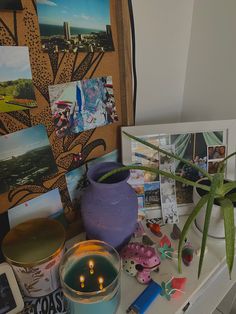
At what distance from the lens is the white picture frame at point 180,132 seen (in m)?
0.70

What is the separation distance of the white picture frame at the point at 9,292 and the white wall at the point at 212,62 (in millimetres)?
723

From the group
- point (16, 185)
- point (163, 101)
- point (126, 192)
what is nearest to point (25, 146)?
point (16, 185)

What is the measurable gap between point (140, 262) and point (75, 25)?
52 cm

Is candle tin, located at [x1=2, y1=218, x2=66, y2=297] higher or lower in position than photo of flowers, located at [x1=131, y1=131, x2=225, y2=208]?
lower

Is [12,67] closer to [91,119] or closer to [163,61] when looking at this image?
[91,119]

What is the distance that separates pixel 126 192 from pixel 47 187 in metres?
0.18

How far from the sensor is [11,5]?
1.51 ft

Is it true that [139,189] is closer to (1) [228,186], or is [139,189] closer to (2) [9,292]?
(1) [228,186]

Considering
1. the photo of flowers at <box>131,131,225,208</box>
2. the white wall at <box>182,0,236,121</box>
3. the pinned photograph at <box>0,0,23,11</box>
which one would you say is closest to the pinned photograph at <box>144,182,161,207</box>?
the photo of flowers at <box>131,131,225,208</box>

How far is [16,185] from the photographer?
1.81 ft

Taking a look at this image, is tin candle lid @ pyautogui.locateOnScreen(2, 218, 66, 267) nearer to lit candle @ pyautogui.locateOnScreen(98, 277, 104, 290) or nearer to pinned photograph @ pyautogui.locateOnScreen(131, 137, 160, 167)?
lit candle @ pyautogui.locateOnScreen(98, 277, 104, 290)

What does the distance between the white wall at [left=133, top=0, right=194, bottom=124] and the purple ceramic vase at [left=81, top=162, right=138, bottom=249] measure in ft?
1.07

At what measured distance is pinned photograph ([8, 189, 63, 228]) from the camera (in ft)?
1.89

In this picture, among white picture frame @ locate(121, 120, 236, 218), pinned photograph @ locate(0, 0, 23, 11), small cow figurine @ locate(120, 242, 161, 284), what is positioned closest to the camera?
pinned photograph @ locate(0, 0, 23, 11)
